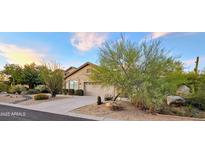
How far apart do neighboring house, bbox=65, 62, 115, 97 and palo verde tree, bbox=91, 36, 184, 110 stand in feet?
2.05

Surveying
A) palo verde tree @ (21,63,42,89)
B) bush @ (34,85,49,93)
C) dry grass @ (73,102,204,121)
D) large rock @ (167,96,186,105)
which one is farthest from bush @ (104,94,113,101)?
palo verde tree @ (21,63,42,89)

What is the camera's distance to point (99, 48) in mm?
7340

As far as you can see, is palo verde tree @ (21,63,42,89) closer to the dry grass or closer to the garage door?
the garage door

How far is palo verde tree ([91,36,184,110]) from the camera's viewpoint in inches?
285

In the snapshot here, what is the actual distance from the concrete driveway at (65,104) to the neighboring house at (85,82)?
1.29ft

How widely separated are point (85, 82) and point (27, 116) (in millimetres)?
3415

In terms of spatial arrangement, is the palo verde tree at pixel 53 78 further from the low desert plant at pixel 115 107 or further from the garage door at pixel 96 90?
the low desert plant at pixel 115 107

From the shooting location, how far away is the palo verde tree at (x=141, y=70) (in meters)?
7.25

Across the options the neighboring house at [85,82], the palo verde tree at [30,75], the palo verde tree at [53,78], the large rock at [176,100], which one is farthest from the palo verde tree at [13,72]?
the large rock at [176,100]
